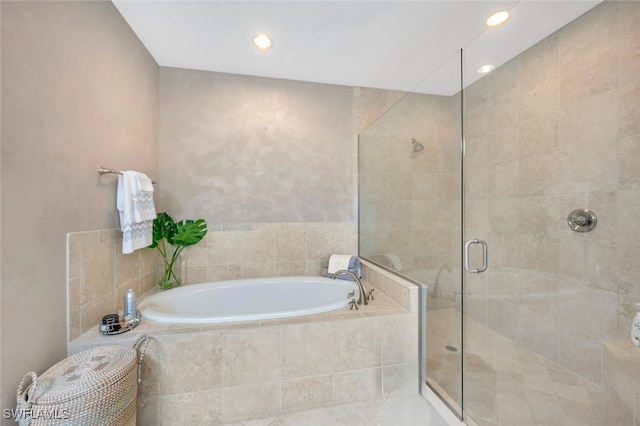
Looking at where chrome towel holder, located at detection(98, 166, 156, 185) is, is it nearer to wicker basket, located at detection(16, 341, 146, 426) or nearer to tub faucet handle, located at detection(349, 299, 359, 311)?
wicker basket, located at detection(16, 341, 146, 426)

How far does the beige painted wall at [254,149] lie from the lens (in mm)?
2326

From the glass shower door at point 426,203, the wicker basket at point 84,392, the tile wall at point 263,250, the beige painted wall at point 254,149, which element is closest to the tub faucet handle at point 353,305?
the glass shower door at point 426,203

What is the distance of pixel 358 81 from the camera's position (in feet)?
8.37

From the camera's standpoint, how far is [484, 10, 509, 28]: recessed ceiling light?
5.29 feet

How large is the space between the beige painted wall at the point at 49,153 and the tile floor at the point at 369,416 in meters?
1.12

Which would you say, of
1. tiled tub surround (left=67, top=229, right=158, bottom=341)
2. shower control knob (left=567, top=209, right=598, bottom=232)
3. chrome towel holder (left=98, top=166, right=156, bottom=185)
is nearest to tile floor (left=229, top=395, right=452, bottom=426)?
tiled tub surround (left=67, top=229, right=158, bottom=341)

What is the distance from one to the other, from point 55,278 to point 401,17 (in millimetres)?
2490

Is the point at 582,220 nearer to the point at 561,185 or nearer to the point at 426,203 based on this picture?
Answer: the point at 561,185

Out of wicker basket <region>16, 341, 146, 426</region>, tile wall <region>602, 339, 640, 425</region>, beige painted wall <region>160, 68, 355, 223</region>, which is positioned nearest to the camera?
wicker basket <region>16, 341, 146, 426</region>

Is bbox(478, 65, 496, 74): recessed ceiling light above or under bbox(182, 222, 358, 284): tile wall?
above

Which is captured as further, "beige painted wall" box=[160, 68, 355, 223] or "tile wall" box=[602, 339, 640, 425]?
"beige painted wall" box=[160, 68, 355, 223]

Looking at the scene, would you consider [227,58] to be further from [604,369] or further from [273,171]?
[604,369]

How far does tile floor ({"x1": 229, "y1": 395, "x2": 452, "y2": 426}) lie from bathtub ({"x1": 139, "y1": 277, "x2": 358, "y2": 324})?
2.20 feet

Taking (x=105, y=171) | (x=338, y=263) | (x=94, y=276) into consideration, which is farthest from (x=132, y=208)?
(x=338, y=263)
